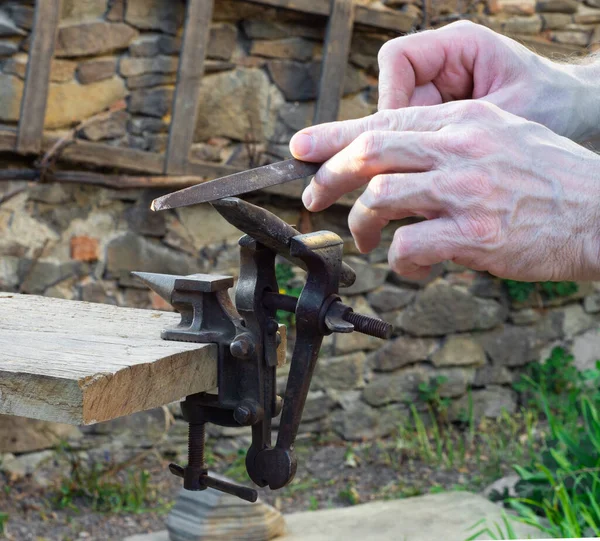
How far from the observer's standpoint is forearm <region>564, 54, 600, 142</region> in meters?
1.67

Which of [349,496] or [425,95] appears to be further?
[349,496]

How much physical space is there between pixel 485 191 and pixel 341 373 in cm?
322

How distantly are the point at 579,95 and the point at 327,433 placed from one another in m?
2.91

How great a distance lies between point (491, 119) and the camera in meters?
1.17

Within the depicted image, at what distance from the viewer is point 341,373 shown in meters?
4.28

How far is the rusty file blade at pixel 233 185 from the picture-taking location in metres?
1.21

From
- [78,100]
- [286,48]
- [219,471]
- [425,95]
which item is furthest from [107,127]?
[425,95]

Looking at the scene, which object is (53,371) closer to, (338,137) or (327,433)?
(338,137)

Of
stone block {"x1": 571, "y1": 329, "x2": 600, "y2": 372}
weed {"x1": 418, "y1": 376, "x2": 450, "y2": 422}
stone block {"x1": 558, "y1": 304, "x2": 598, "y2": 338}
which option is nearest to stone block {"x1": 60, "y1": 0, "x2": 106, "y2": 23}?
weed {"x1": 418, "y1": 376, "x2": 450, "y2": 422}

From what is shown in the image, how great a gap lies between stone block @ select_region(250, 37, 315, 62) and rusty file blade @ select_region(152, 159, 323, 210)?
9.05ft

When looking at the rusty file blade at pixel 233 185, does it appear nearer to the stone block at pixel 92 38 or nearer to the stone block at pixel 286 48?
the stone block at pixel 92 38

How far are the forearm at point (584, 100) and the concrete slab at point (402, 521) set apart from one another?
161 centimetres

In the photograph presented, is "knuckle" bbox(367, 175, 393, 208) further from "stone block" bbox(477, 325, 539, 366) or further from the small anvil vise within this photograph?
"stone block" bbox(477, 325, 539, 366)

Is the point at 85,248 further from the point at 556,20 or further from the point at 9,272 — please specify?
the point at 556,20
